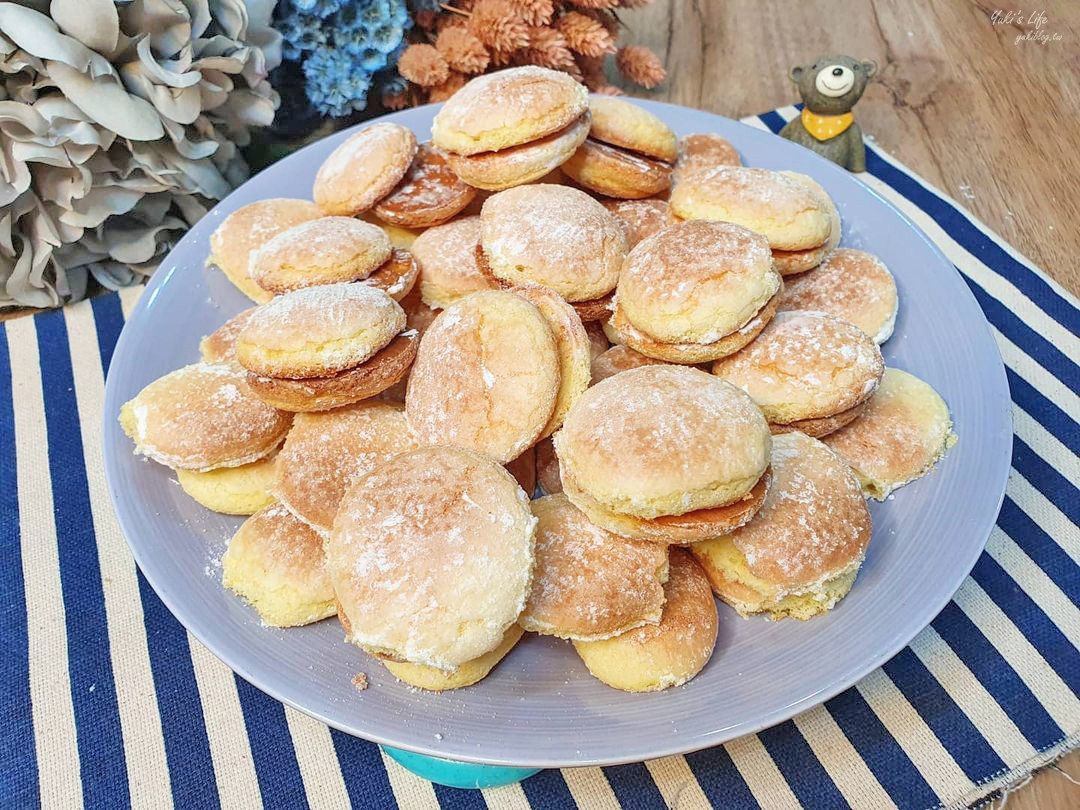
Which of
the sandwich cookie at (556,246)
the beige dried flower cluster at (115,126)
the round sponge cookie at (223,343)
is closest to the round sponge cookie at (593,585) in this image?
the sandwich cookie at (556,246)

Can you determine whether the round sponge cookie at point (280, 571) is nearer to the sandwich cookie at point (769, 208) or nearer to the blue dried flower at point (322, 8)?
the sandwich cookie at point (769, 208)

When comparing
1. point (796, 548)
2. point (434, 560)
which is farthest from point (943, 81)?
point (434, 560)

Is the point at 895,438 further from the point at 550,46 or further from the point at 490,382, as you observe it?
the point at 550,46

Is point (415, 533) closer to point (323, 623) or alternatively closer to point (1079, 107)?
point (323, 623)

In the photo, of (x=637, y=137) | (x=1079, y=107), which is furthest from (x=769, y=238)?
(x=1079, y=107)

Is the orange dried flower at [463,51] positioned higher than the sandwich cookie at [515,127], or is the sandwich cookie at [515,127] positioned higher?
the sandwich cookie at [515,127]
